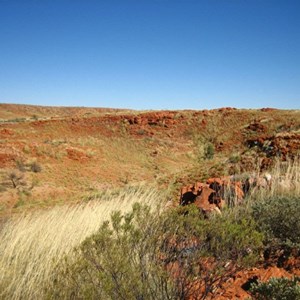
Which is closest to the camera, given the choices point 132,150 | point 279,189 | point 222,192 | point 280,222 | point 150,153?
point 280,222

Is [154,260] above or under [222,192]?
above

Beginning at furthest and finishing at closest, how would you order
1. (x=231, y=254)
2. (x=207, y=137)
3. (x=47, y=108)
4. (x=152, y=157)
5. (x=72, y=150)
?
(x=47, y=108), (x=207, y=137), (x=152, y=157), (x=72, y=150), (x=231, y=254)

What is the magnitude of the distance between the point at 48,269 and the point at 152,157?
64.5ft

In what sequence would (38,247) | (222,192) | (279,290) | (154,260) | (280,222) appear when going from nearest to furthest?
1. (279,290)
2. (154,260)
3. (280,222)
4. (38,247)
5. (222,192)

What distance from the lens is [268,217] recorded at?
4.45 metres

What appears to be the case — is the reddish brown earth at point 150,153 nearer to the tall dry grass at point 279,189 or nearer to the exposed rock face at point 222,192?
the exposed rock face at point 222,192

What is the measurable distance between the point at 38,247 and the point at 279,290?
11.0ft

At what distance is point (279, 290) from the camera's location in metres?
2.69

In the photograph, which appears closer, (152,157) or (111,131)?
(152,157)

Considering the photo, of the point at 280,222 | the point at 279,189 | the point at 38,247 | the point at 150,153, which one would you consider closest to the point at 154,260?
the point at 280,222

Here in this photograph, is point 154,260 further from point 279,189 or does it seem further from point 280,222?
point 279,189

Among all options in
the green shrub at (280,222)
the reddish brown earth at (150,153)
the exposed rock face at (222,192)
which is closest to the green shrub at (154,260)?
the reddish brown earth at (150,153)

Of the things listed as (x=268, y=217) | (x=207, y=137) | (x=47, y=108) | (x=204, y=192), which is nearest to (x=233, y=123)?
(x=207, y=137)

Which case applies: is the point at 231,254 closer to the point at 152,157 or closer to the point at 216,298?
the point at 216,298
